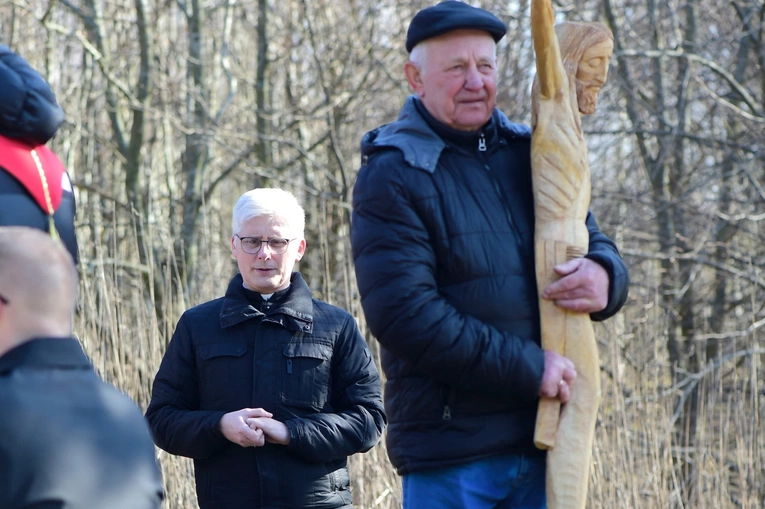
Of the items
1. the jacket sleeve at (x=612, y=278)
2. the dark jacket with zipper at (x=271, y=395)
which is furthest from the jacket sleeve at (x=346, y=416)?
the jacket sleeve at (x=612, y=278)

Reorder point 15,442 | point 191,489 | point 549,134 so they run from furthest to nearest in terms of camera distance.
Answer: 1. point 191,489
2. point 549,134
3. point 15,442

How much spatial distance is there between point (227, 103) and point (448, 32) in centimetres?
688

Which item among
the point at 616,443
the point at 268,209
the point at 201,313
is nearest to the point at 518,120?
the point at 616,443

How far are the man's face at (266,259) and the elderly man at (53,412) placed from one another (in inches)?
51.0

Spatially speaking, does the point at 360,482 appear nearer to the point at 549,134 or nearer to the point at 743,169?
the point at 549,134

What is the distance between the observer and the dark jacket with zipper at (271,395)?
302 cm

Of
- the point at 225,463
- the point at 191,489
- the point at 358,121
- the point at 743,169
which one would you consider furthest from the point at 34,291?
the point at 358,121

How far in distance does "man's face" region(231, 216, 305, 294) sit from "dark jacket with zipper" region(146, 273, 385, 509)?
4 centimetres

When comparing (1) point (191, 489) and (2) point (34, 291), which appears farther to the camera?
(1) point (191, 489)

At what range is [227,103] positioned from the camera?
9.48m

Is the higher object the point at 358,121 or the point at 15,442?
the point at 358,121

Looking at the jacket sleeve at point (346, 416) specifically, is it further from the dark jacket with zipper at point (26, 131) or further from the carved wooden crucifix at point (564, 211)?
the dark jacket with zipper at point (26, 131)

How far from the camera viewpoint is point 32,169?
275 centimetres

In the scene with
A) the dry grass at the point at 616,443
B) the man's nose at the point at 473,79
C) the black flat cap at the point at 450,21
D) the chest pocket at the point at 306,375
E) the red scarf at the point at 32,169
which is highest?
the black flat cap at the point at 450,21
